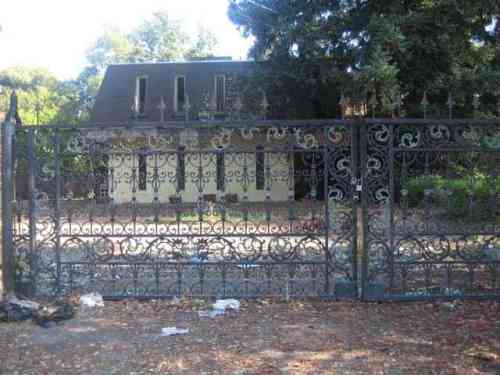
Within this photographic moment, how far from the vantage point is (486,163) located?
21.3 ft

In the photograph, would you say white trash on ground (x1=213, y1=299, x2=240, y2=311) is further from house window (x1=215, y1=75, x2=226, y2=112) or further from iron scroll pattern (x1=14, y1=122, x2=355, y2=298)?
house window (x1=215, y1=75, x2=226, y2=112)

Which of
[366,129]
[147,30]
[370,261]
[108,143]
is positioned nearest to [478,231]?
[370,261]

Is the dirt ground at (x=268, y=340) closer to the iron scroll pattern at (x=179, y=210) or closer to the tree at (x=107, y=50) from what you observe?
the iron scroll pattern at (x=179, y=210)

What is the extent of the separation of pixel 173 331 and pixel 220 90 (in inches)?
765

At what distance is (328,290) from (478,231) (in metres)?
1.90

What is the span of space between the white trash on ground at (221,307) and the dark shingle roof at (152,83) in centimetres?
1831

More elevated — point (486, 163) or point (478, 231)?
point (486, 163)

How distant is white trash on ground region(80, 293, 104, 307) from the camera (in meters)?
6.27

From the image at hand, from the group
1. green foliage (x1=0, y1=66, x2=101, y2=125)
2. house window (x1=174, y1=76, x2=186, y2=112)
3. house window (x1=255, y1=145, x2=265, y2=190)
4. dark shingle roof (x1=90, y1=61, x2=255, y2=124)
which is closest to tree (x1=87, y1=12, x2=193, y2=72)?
green foliage (x1=0, y1=66, x2=101, y2=125)

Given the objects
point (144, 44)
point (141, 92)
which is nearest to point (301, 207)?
point (141, 92)

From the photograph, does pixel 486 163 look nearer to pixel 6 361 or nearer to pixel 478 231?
pixel 478 231

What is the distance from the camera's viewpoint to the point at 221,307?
612 centimetres

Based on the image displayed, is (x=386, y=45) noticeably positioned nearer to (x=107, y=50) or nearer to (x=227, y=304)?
(x=227, y=304)

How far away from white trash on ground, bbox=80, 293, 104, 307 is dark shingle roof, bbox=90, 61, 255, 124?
18.0 metres
